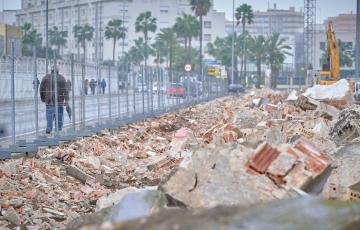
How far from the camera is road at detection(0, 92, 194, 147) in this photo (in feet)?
39.9

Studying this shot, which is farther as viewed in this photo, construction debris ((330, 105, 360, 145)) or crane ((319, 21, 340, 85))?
crane ((319, 21, 340, 85))

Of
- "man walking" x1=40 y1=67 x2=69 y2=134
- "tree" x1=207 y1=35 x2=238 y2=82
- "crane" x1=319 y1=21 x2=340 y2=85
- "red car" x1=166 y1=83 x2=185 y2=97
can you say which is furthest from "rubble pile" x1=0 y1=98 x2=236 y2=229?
"tree" x1=207 y1=35 x2=238 y2=82

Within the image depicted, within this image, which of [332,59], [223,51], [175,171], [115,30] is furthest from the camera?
[223,51]

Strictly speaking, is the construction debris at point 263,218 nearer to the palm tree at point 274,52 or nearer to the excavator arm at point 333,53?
the excavator arm at point 333,53

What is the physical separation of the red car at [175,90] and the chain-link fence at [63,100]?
473cm

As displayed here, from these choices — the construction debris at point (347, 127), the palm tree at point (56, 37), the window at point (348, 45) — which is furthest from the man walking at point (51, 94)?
the window at point (348, 45)

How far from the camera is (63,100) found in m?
15.0

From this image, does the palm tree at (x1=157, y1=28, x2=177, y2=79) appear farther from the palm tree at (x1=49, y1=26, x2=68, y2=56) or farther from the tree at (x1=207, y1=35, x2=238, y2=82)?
the palm tree at (x1=49, y1=26, x2=68, y2=56)

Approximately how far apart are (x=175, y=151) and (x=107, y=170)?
7.27ft

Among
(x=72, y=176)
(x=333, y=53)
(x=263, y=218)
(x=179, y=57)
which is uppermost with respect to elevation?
(x=179, y=57)

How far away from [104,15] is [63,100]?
10586 centimetres

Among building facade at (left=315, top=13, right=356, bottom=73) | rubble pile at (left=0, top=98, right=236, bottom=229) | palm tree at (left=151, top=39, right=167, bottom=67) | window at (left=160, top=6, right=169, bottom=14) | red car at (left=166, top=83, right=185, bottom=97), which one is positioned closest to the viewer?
rubble pile at (left=0, top=98, right=236, bottom=229)

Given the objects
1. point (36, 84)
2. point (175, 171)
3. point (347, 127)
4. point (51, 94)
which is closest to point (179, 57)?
point (51, 94)

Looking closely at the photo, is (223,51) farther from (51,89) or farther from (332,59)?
(51,89)
